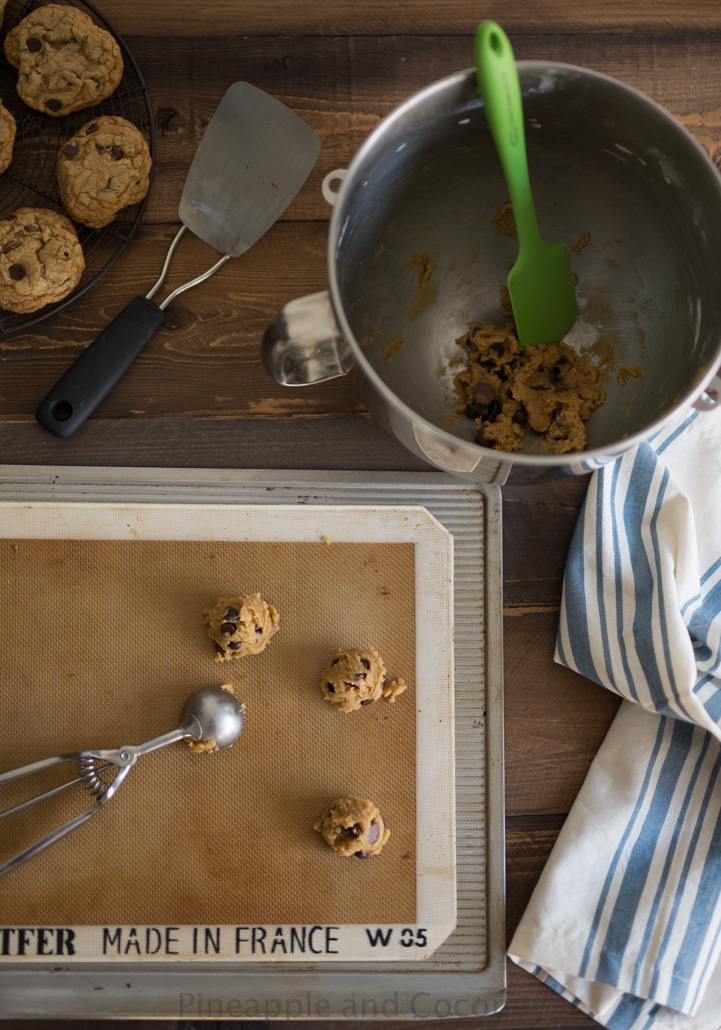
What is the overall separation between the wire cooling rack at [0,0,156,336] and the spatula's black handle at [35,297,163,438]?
67 millimetres

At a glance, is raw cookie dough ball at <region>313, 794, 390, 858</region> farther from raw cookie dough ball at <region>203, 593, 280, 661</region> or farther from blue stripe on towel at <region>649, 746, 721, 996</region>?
blue stripe on towel at <region>649, 746, 721, 996</region>

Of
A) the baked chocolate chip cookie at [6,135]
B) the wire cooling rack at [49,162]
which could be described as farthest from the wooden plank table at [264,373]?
the baked chocolate chip cookie at [6,135]

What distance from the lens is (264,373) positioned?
0.80 metres

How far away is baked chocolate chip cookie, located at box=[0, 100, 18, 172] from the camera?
737 millimetres

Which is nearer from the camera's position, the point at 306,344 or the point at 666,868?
the point at 306,344

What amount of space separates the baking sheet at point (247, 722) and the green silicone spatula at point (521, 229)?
0.23 m

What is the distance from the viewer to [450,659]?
787mm

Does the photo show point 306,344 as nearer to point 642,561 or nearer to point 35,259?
point 35,259

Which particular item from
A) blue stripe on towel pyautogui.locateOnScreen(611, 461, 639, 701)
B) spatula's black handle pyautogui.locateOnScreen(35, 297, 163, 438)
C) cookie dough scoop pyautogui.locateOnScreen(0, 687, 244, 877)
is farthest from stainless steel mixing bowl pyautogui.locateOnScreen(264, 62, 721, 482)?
cookie dough scoop pyautogui.locateOnScreen(0, 687, 244, 877)

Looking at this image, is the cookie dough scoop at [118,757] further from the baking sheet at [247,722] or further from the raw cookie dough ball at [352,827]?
the raw cookie dough ball at [352,827]

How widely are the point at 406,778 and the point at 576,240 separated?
564mm

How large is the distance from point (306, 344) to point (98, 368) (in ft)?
0.91

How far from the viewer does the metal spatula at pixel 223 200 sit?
759mm

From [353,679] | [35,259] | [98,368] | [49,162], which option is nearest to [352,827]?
[353,679]
